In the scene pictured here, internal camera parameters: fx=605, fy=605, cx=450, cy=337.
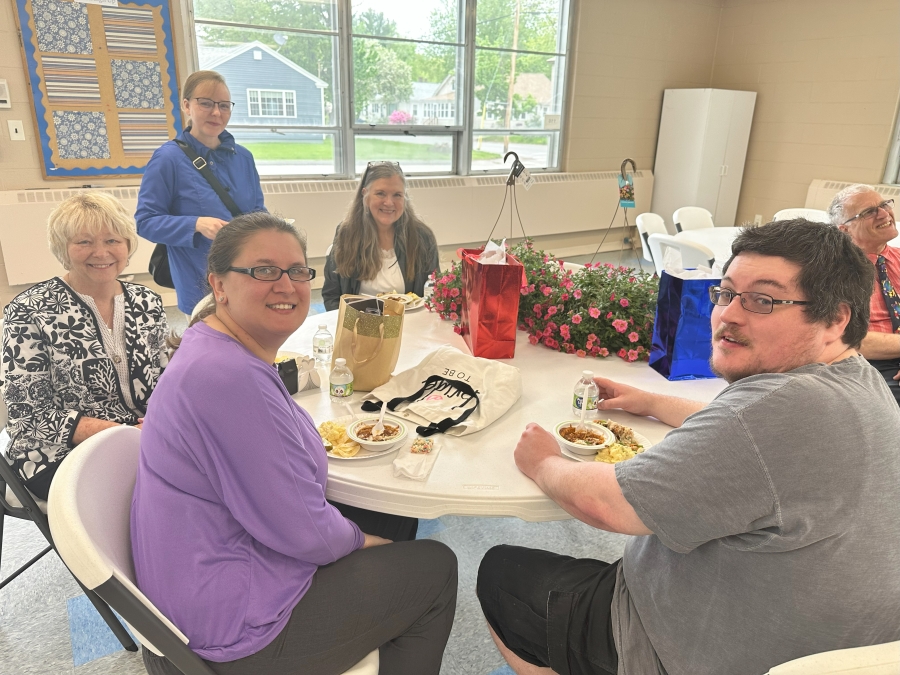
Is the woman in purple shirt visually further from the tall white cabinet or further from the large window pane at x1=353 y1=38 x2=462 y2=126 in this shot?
the tall white cabinet

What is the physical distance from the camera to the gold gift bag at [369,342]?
166cm

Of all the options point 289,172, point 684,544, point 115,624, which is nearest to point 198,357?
point 684,544

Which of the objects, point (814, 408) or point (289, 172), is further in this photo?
point (289, 172)

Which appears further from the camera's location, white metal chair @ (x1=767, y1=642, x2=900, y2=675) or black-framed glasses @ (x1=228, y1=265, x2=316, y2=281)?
black-framed glasses @ (x1=228, y1=265, x2=316, y2=281)

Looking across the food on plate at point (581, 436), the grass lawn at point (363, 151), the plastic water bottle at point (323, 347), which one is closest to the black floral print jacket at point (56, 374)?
the plastic water bottle at point (323, 347)

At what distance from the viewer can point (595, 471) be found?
113 cm

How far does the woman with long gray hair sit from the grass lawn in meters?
2.71

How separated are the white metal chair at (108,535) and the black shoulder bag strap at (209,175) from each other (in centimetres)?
175

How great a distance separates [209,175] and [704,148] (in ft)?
18.5

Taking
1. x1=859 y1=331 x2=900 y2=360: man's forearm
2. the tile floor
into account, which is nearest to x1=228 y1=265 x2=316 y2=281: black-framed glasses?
the tile floor

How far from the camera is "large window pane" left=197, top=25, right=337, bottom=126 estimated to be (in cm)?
477

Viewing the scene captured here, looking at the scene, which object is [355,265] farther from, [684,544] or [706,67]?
[706,67]

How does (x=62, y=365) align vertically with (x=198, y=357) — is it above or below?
below

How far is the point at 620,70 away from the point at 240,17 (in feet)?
13.3
